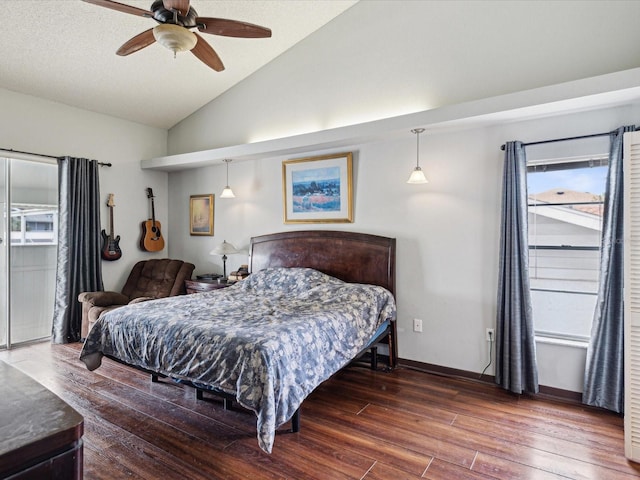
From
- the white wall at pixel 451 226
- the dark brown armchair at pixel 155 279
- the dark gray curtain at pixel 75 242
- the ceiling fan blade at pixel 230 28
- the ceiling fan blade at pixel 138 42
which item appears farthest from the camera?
the dark brown armchair at pixel 155 279

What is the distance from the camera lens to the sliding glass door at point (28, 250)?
13.7ft

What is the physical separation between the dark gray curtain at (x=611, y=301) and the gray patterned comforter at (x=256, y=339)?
1.58 meters

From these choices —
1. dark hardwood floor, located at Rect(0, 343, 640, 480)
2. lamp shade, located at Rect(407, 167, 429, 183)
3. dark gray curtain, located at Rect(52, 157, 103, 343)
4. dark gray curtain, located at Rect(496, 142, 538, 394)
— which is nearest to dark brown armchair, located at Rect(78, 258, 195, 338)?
dark gray curtain, located at Rect(52, 157, 103, 343)

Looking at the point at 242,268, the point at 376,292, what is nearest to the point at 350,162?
the point at 376,292

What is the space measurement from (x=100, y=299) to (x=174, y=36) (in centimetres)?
312

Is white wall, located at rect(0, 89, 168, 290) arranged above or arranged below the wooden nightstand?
above

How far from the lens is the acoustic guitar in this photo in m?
5.35

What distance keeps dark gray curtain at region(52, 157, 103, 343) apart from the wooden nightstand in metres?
1.13

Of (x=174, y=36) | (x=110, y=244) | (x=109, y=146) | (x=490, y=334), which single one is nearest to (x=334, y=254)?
(x=490, y=334)

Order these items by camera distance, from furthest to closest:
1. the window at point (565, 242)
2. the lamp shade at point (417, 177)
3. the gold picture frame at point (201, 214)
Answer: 1. the gold picture frame at point (201, 214)
2. the lamp shade at point (417, 177)
3. the window at point (565, 242)

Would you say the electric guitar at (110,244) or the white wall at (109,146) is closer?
the white wall at (109,146)

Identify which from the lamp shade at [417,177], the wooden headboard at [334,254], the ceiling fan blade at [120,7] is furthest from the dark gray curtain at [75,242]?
the lamp shade at [417,177]

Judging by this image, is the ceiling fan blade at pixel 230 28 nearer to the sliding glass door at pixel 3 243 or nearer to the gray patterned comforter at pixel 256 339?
the gray patterned comforter at pixel 256 339

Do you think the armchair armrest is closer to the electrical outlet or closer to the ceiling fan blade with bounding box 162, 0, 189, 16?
the ceiling fan blade with bounding box 162, 0, 189, 16
